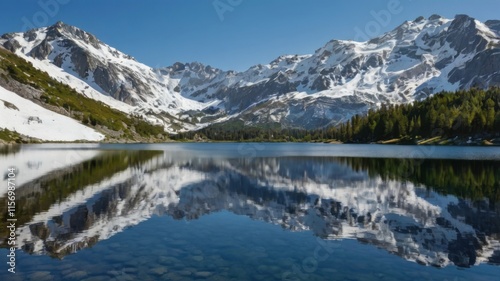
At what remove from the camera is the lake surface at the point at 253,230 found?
721 inches

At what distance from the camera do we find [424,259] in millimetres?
20062

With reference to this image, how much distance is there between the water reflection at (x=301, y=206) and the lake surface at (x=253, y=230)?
12 cm

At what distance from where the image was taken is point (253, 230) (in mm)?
26922

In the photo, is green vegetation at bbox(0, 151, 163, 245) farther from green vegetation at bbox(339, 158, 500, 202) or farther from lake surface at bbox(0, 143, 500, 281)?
green vegetation at bbox(339, 158, 500, 202)

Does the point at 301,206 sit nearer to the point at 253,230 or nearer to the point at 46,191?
the point at 253,230

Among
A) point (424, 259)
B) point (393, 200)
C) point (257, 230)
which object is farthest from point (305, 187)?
point (424, 259)

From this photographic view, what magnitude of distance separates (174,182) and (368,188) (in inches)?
1050

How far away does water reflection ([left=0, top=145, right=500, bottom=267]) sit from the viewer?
22844mm

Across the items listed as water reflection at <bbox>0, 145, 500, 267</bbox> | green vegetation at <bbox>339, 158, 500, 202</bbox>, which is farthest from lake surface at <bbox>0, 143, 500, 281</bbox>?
green vegetation at <bbox>339, 158, 500, 202</bbox>

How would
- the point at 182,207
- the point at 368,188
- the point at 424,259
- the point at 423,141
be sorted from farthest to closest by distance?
the point at 423,141 → the point at 368,188 → the point at 182,207 → the point at 424,259

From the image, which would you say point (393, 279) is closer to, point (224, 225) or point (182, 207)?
point (224, 225)

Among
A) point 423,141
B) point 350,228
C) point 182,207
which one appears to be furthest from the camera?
point 423,141

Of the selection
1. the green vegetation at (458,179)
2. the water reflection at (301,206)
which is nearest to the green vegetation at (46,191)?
the water reflection at (301,206)

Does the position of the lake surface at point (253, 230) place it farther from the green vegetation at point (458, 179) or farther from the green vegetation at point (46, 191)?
the green vegetation at point (458, 179)
